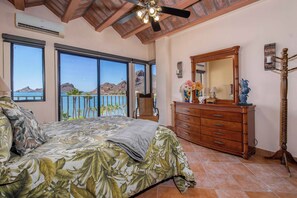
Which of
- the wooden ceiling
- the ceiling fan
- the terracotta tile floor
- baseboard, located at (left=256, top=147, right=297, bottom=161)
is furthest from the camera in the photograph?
the wooden ceiling

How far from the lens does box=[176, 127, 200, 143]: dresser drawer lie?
3.18 m

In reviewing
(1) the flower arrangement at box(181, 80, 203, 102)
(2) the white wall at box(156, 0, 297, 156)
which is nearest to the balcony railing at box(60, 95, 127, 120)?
(1) the flower arrangement at box(181, 80, 203, 102)

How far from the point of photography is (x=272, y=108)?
2.53 metres

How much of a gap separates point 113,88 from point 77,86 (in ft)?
3.36

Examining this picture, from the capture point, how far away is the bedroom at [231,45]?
7.75 ft

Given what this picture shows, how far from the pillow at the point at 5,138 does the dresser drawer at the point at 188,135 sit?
2881mm

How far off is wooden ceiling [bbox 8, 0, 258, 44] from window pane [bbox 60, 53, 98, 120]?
898 millimetres

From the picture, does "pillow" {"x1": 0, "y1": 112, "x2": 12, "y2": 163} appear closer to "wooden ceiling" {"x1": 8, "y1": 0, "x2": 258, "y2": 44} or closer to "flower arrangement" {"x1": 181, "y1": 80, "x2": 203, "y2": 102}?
"wooden ceiling" {"x1": 8, "y1": 0, "x2": 258, "y2": 44}

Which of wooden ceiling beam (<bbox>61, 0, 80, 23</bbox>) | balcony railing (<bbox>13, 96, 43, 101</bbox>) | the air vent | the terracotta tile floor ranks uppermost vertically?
wooden ceiling beam (<bbox>61, 0, 80, 23</bbox>)

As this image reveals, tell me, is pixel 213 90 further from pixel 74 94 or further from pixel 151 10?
pixel 74 94

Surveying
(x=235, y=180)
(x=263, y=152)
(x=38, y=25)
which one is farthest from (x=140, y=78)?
(x=235, y=180)

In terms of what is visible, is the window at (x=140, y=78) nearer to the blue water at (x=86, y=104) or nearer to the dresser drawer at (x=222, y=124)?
the blue water at (x=86, y=104)

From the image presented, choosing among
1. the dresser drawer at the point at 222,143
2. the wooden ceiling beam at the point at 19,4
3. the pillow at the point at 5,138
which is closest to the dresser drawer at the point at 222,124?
the dresser drawer at the point at 222,143

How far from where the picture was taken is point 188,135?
3.38 metres
